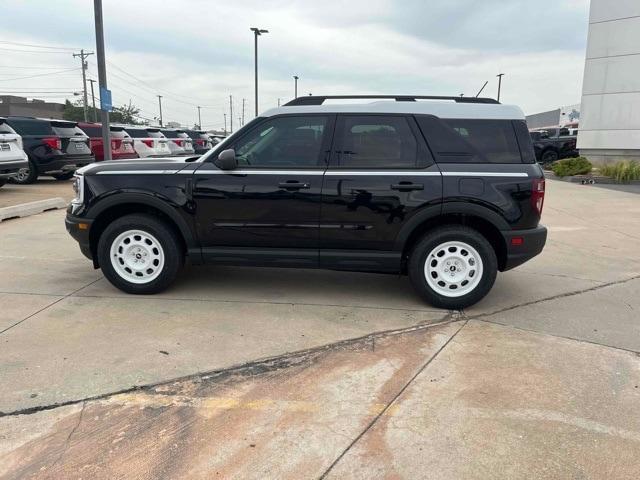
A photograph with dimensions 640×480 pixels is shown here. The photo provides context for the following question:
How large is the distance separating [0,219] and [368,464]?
784cm

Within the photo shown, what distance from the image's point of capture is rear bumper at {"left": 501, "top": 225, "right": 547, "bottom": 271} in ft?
14.8

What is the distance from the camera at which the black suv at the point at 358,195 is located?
4473 millimetres

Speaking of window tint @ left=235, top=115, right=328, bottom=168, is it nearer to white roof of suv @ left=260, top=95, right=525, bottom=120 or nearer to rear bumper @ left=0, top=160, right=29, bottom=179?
white roof of suv @ left=260, top=95, right=525, bottom=120

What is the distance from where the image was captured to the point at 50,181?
1461 cm

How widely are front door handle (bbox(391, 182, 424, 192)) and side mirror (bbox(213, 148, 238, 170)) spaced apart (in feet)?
4.58

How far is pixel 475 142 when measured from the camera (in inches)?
177

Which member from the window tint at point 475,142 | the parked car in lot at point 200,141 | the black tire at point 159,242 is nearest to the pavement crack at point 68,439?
the black tire at point 159,242

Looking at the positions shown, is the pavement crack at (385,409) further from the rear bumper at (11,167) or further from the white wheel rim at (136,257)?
the rear bumper at (11,167)

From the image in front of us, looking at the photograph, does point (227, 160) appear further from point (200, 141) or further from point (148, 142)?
point (200, 141)

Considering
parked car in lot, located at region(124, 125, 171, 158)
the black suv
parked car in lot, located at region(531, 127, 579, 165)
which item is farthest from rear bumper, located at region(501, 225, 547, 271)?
parked car in lot, located at region(531, 127, 579, 165)

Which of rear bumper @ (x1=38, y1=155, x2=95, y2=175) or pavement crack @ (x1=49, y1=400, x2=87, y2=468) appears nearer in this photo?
pavement crack @ (x1=49, y1=400, x2=87, y2=468)

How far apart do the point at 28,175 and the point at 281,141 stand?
427 inches

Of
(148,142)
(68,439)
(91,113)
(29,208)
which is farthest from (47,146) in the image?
(91,113)

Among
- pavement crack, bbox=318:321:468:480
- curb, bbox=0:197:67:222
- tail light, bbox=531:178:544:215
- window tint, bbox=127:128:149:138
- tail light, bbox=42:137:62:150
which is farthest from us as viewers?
window tint, bbox=127:128:149:138
